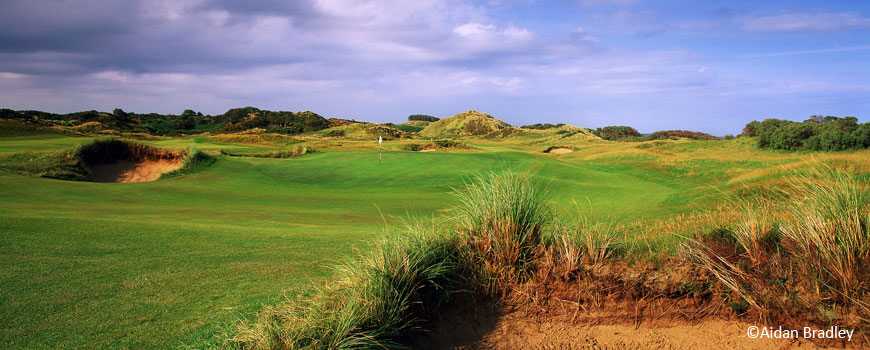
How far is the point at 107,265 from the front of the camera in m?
5.70

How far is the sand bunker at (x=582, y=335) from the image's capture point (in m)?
4.01

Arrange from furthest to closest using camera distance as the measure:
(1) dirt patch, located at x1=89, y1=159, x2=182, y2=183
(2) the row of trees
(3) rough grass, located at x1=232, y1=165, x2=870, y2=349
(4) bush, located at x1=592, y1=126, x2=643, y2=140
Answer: (4) bush, located at x1=592, y1=126, x2=643, y2=140 < (2) the row of trees < (1) dirt patch, located at x1=89, y1=159, x2=182, y2=183 < (3) rough grass, located at x1=232, y1=165, x2=870, y2=349

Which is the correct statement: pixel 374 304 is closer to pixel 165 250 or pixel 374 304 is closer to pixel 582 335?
pixel 582 335

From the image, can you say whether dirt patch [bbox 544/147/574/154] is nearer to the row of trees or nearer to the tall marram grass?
the row of trees

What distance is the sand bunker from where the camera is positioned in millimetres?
4012

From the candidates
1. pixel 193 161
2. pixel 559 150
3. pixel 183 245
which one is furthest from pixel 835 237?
pixel 559 150

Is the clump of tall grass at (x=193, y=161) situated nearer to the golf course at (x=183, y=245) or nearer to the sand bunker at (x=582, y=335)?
the golf course at (x=183, y=245)

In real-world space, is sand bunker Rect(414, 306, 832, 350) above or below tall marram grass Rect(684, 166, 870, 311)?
below

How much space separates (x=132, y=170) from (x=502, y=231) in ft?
94.4

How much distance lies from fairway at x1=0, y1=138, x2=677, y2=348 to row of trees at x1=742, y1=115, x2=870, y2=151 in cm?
2798

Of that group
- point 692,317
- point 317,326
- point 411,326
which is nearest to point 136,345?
point 317,326

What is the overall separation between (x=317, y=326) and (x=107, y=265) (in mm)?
4073

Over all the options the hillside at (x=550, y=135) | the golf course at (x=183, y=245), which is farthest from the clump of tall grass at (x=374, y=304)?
the hillside at (x=550, y=135)

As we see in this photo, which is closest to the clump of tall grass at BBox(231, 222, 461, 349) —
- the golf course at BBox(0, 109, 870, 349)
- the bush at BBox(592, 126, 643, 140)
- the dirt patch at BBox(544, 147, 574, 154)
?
the golf course at BBox(0, 109, 870, 349)
